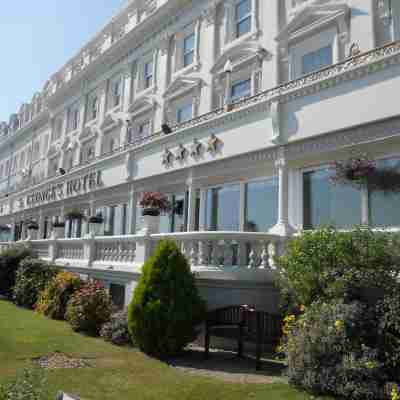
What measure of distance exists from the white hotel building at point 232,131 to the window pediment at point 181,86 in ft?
0.22

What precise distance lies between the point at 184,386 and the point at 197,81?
14.0m

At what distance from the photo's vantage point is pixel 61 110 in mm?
31625

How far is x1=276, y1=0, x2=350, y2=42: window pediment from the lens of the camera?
508 inches

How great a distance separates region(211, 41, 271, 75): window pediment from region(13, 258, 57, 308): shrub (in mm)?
10717

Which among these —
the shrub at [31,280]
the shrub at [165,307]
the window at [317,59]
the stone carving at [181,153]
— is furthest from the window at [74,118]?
the shrub at [165,307]

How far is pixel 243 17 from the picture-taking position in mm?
16891

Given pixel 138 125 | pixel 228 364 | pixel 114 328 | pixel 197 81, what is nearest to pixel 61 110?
pixel 138 125

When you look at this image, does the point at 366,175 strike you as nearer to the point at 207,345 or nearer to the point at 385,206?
the point at 385,206

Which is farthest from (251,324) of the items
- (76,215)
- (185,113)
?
(76,215)

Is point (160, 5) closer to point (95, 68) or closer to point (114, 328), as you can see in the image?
point (95, 68)

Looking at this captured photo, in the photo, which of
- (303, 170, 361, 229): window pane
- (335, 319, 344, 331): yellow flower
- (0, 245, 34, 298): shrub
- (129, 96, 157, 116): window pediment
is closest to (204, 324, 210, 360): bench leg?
(335, 319, 344, 331): yellow flower

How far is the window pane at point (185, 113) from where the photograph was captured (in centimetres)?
1873

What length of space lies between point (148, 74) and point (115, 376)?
18.1 meters

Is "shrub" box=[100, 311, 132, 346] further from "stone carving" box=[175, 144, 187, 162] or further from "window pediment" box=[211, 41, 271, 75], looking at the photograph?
"window pediment" box=[211, 41, 271, 75]
